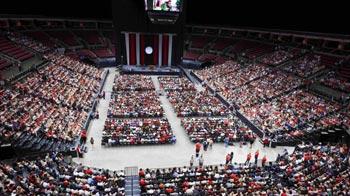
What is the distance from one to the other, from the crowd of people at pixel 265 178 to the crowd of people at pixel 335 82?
41.9 feet

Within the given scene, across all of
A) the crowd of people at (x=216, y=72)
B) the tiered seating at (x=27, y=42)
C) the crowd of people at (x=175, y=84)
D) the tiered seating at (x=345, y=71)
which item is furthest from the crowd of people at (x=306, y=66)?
the tiered seating at (x=27, y=42)

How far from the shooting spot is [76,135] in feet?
81.9

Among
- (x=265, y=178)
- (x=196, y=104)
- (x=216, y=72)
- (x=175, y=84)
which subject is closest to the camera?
(x=265, y=178)

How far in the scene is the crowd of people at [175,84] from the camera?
134 ft

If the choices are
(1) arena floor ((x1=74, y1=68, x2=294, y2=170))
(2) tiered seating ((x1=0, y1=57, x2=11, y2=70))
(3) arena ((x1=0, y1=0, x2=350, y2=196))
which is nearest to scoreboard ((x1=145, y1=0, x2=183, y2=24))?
(3) arena ((x1=0, y1=0, x2=350, y2=196))

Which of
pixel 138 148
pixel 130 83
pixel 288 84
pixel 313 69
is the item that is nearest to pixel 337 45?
pixel 313 69

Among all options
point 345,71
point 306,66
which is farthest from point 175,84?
point 345,71

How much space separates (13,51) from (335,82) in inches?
1602

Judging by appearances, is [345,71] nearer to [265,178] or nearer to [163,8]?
[265,178]

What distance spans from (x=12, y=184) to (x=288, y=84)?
106 ft

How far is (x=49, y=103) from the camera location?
29312 millimetres

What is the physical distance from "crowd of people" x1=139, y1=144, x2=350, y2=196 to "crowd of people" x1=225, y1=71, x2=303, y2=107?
13544mm

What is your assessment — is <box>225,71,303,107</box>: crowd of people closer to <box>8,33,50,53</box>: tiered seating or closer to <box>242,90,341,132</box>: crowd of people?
<box>242,90,341,132</box>: crowd of people

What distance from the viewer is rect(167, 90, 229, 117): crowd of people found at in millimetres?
32219
